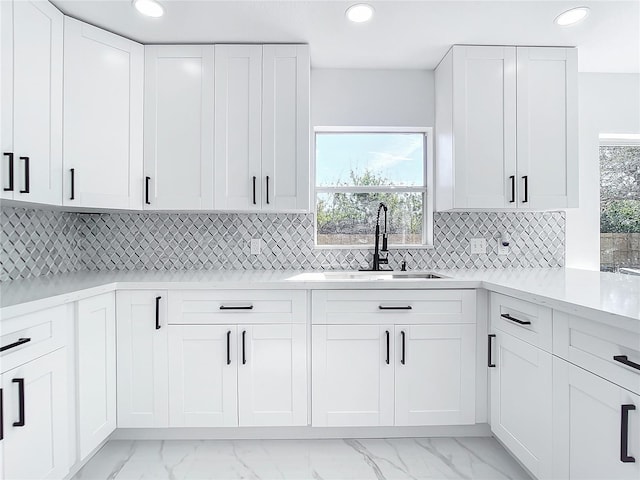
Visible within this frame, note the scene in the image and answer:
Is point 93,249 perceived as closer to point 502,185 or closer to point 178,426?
point 178,426

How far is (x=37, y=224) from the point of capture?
216 cm

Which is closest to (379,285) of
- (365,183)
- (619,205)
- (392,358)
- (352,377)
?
(392,358)

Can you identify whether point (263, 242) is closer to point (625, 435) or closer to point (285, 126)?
point (285, 126)

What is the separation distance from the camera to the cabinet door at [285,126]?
2219mm

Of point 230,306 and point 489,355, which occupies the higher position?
point 230,306

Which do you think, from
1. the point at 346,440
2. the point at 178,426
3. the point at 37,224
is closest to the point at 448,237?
the point at 346,440

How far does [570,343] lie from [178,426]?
1.93 metres

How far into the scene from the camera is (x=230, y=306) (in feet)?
6.44

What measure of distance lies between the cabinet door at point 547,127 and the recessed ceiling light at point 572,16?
0.86 ft

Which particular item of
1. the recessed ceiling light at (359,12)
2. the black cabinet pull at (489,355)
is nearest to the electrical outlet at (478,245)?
the black cabinet pull at (489,355)

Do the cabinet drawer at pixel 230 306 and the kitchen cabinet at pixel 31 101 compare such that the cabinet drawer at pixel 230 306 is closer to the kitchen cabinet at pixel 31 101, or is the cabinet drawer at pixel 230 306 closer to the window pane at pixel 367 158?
the kitchen cabinet at pixel 31 101

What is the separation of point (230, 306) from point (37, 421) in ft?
2.96

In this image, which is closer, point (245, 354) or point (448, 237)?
point (245, 354)

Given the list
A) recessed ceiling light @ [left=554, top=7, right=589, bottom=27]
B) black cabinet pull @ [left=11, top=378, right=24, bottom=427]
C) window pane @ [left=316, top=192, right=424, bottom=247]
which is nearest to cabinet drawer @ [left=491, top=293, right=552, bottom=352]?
window pane @ [left=316, top=192, right=424, bottom=247]
